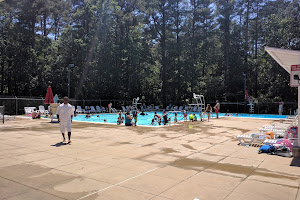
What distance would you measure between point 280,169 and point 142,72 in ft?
110

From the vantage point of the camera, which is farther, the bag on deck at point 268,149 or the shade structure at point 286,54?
the bag on deck at point 268,149

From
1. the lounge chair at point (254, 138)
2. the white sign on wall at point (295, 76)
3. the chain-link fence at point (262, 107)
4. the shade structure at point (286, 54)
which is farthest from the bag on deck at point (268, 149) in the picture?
the chain-link fence at point (262, 107)

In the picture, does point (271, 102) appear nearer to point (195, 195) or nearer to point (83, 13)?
point (83, 13)

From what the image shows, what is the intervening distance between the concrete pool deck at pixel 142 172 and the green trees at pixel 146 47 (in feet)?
90.8

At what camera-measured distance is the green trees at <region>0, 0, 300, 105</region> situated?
109ft

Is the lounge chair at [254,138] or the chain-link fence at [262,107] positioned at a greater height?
the chain-link fence at [262,107]

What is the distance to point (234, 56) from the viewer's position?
39.0 m

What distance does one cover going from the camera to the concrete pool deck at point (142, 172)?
4176 millimetres

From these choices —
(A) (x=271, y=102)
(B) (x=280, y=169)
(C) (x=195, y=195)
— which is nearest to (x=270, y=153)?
(B) (x=280, y=169)

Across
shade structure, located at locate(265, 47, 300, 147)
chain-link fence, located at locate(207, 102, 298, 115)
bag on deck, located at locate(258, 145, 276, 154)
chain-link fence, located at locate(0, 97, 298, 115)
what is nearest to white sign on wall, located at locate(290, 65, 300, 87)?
shade structure, located at locate(265, 47, 300, 147)

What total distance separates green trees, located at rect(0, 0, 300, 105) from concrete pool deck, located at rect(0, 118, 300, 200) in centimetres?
→ 2769

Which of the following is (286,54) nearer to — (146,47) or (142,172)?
(142,172)

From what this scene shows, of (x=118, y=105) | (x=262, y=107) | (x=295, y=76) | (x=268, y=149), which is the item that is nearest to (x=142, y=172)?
(x=268, y=149)

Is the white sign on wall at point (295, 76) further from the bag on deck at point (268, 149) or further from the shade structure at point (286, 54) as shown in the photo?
the bag on deck at point (268, 149)
